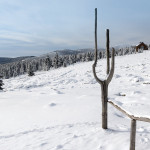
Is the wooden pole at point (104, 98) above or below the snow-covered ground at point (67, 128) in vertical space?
above

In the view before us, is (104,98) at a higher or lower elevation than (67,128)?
higher

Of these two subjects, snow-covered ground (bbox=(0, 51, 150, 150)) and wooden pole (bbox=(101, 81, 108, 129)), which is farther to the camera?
wooden pole (bbox=(101, 81, 108, 129))

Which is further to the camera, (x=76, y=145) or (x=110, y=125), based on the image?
(x=110, y=125)

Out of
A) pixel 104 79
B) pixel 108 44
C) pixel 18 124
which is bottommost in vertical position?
pixel 18 124

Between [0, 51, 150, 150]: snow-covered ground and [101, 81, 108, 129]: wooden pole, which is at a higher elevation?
[101, 81, 108, 129]: wooden pole

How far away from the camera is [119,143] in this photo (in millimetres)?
4805

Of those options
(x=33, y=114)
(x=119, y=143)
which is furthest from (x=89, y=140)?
(x=33, y=114)

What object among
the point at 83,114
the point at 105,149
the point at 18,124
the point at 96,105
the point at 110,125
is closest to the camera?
the point at 105,149

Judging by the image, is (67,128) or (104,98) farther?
A: (67,128)

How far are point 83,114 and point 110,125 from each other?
1752 millimetres

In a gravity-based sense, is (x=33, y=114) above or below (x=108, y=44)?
below

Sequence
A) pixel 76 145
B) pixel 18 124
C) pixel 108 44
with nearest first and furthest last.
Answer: pixel 76 145, pixel 108 44, pixel 18 124

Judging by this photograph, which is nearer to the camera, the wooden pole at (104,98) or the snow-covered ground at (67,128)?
the snow-covered ground at (67,128)

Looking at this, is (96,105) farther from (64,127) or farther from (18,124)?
(18,124)
